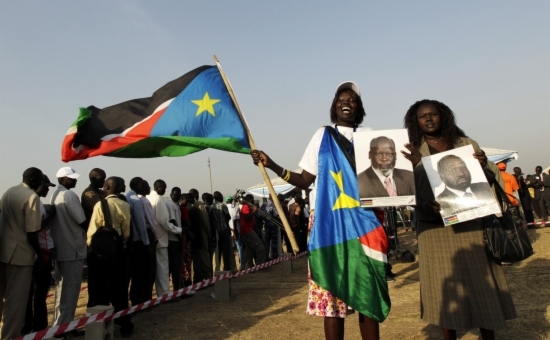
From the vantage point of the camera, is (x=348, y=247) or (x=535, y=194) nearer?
(x=348, y=247)

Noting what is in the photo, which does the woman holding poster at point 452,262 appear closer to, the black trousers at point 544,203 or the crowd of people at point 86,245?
the crowd of people at point 86,245

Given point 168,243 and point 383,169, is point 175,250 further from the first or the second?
point 383,169

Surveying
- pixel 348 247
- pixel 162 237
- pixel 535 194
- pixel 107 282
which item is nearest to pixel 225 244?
pixel 162 237

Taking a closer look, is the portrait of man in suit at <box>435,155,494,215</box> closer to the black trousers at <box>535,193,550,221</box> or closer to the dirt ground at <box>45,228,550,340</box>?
the dirt ground at <box>45,228,550,340</box>

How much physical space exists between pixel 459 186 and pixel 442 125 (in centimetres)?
65

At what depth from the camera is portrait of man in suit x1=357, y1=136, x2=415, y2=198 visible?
8.50ft

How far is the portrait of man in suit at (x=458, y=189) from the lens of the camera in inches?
114

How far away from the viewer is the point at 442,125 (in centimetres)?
340

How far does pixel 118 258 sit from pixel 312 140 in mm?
3508

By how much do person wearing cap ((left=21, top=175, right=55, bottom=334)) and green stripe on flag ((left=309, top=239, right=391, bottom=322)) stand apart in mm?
3902

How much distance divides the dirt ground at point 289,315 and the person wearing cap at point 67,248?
763 millimetres

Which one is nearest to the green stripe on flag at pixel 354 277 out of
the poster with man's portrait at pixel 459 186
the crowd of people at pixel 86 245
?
the poster with man's portrait at pixel 459 186

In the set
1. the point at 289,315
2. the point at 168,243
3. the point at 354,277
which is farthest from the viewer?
the point at 168,243

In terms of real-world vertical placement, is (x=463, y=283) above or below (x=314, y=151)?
below
